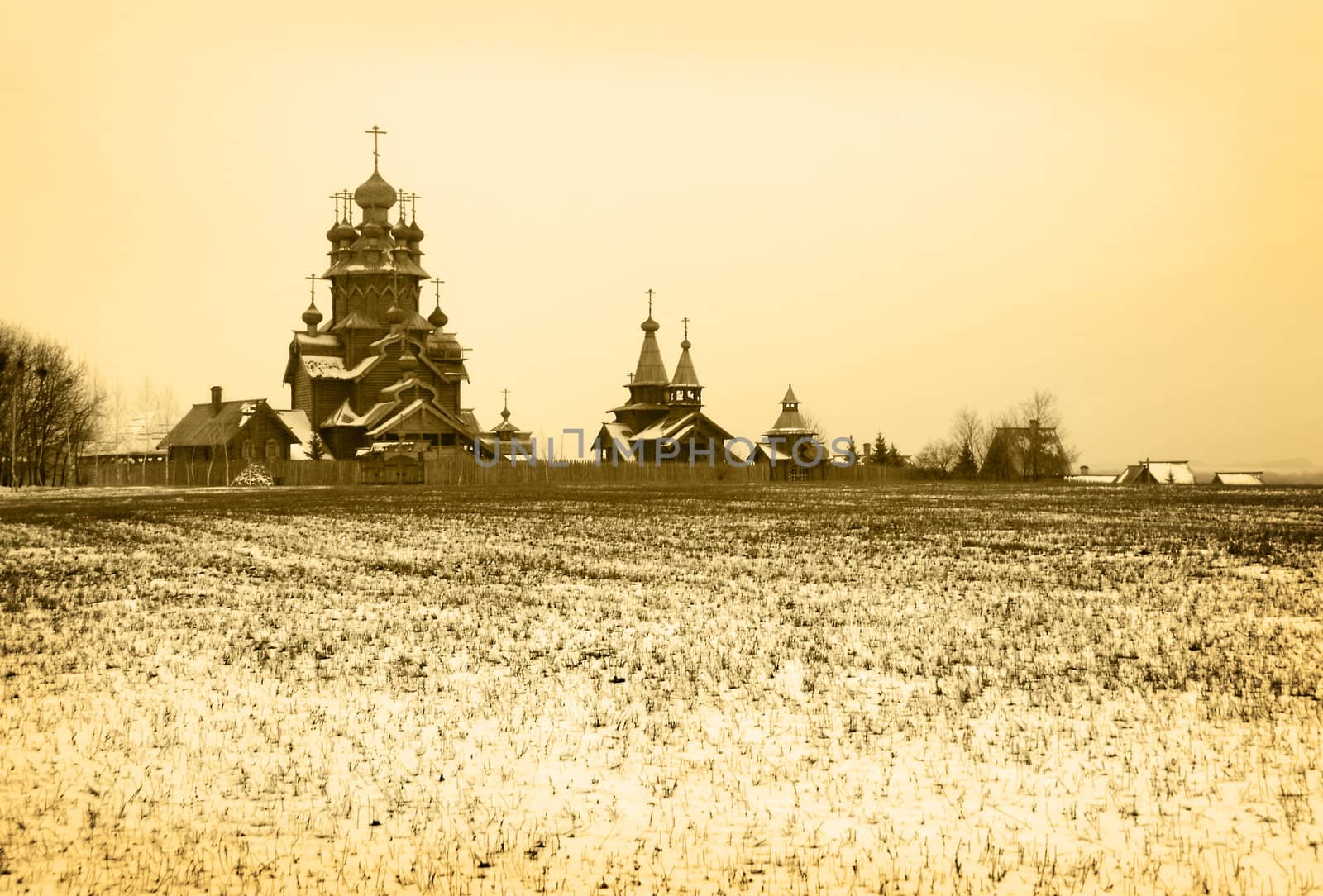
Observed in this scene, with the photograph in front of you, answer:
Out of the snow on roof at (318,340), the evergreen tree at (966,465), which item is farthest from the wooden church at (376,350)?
the evergreen tree at (966,465)

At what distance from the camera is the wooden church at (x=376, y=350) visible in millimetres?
77750

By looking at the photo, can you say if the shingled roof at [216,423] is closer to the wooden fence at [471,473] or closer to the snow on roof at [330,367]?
the wooden fence at [471,473]

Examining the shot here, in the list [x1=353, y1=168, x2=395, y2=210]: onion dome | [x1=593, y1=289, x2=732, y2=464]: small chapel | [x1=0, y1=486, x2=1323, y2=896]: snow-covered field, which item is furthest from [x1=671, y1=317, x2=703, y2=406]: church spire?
[x1=0, y1=486, x2=1323, y2=896]: snow-covered field

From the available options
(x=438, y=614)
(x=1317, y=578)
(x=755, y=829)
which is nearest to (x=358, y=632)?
(x=438, y=614)

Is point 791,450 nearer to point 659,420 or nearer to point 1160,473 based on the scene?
point 659,420

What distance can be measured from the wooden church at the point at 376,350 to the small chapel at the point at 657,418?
37.1ft

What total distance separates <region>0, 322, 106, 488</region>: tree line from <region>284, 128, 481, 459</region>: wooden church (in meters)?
13.5

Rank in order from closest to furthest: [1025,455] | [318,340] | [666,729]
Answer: [666,729], [318,340], [1025,455]

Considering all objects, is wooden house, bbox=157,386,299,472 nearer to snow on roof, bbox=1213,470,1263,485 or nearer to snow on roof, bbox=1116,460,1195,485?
snow on roof, bbox=1116,460,1195,485

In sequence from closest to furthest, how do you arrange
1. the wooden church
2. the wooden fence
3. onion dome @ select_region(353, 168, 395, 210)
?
the wooden fence, the wooden church, onion dome @ select_region(353, 168, 395, 210)

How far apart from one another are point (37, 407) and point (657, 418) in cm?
3908

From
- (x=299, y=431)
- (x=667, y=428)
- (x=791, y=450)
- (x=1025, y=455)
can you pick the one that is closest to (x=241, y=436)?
(x=299, y=431)

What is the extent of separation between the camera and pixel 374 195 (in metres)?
85.8

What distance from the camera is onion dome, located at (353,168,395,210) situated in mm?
85688
